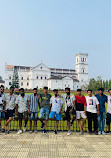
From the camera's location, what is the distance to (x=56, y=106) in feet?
23.6

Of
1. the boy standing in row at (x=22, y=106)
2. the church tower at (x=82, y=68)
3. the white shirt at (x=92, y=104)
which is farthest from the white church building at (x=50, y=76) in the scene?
the white shirt at (x=92, y=104)

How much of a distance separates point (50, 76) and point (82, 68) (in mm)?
18458

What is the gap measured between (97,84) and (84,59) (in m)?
24.3

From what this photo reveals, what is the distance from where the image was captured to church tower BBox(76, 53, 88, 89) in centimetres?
9169

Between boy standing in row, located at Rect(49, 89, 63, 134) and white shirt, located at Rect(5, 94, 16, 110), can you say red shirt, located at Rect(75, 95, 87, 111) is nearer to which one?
boy standing in row, located at Rect(49, 89, 63, 134)

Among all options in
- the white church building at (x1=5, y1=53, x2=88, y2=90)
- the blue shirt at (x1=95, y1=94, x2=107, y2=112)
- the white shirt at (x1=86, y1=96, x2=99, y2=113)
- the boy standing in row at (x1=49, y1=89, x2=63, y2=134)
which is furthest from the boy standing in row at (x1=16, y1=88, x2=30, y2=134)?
the white church building at (x1=5, y1=53, x2=88, y2=90)

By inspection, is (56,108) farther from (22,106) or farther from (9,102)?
(9,102)

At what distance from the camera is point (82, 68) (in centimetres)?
9344

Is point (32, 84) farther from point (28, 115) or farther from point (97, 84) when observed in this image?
point (28, 115)

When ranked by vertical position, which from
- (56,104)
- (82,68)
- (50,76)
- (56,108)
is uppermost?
(82,68)

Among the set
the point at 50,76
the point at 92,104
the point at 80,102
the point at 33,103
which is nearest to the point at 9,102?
the point at 33,103

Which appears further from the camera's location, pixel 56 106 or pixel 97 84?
pixel 97 84

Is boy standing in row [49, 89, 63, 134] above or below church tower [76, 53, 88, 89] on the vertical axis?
below

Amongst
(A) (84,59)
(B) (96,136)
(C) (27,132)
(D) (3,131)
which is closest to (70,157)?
(B) (96,136)
